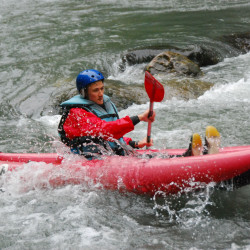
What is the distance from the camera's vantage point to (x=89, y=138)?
12.0 feet

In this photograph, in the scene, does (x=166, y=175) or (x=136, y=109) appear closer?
(x=166, y=175)

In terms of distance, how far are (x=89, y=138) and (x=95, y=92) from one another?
0.46 metres

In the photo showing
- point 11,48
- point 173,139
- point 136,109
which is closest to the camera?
point 173,139

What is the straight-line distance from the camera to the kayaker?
356 centimetres

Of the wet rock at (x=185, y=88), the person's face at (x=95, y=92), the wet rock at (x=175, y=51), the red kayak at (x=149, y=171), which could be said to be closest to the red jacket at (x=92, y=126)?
the person's face at (x=95, y=92)

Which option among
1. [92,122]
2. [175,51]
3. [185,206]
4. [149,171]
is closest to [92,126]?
[92,122]

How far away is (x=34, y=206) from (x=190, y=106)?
397 centimetres

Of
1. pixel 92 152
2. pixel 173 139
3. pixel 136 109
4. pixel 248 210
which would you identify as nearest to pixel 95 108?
pixel 92 152

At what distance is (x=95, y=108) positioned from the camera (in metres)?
3.77

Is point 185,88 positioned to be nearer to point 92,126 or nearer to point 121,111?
point 121,111

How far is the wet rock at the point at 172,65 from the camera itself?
327 inches

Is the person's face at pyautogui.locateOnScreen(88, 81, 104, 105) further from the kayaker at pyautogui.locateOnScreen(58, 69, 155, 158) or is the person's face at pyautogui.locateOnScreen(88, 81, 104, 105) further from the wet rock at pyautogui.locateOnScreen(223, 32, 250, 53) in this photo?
the wet rock at pyautogui.locateOnScreen(223, 32, 250, 53)

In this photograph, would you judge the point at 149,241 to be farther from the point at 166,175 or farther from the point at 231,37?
the point at 231,37

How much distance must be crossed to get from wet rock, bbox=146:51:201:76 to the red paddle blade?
456cm
